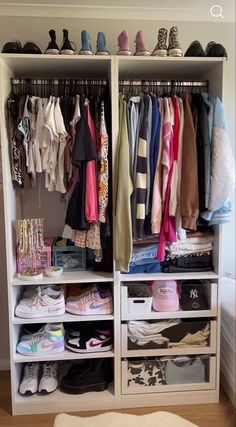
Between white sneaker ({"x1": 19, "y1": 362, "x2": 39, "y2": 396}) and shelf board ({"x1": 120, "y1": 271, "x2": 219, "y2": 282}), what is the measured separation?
0.80 meters

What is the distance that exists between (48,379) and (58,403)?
143 millimetres

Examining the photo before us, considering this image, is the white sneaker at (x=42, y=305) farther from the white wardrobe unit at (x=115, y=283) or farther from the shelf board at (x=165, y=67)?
the shelf board at (x=165, y=67)

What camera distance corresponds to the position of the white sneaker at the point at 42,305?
6.92 feet

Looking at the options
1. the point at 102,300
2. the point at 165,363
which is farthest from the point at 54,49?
the point at 165,363

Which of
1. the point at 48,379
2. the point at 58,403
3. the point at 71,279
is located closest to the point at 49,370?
the point at 48,379

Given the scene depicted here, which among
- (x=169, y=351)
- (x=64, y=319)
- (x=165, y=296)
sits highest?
(x=165, y=296)

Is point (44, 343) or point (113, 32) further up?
point (113, 32)

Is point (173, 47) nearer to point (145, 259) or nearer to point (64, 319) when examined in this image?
point (145, 259)

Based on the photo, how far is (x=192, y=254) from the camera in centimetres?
218

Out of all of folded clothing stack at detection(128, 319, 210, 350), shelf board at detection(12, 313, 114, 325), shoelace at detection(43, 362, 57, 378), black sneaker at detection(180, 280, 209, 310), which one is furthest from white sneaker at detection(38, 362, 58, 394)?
black sneaker at detection(180, 280, 209, 310)

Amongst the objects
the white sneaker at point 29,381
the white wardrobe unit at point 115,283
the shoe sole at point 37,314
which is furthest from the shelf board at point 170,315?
the white sneaker at point 29,381

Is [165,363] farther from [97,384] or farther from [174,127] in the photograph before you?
[174,127]

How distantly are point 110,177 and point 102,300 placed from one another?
0.70 metres

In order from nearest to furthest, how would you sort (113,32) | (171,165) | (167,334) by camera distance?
(171,165), (167,334), (113,32)
